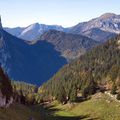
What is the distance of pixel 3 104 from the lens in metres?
120

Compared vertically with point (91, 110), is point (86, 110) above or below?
below

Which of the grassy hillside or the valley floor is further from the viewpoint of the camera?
the grassy hillside

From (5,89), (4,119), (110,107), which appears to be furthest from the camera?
(110,107)

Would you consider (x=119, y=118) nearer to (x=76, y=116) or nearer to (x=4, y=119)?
(x=76, y=116)

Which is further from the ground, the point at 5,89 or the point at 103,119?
the point at 5,89

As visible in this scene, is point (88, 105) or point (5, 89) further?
point (88, 105)

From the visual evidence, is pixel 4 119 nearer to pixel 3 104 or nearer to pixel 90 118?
pixel 3 104

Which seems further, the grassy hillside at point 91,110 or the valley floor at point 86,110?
the grassy hillside at point 91,110

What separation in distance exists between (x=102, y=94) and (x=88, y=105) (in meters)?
21.0

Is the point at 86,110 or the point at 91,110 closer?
the point at 91,110

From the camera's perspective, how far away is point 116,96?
184m

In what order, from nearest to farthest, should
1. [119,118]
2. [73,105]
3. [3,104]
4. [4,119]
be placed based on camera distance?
[4,119] < [3,104] < [119,118] < [73,105]

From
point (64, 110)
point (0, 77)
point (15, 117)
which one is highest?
point (0, 77)

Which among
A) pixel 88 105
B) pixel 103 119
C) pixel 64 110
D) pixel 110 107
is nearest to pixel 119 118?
pixel 103 119
